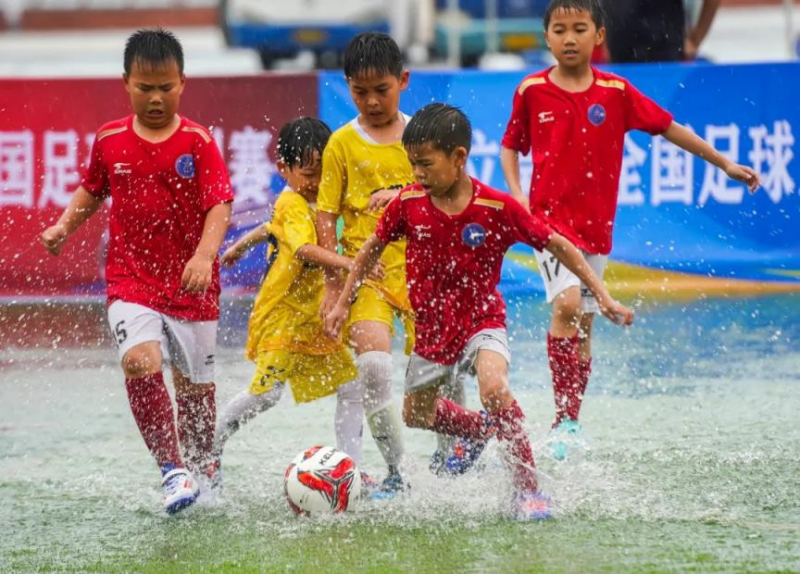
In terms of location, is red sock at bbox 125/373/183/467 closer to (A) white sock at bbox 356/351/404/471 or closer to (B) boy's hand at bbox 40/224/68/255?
(B) boy's hand at bbox 40/224/68/255

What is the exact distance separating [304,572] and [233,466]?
5.51 ft

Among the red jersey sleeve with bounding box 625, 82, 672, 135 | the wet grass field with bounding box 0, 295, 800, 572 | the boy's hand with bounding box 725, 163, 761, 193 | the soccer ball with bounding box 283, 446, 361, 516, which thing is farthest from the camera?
the red jersey sleeve with bounding box 625, 82, 672, 135

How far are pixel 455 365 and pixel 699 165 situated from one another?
553cm

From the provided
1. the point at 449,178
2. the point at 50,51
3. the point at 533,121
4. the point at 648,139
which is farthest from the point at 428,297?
the point at 50,51

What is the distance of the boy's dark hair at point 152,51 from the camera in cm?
557

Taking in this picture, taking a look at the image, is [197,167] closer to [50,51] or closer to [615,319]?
[615,319]

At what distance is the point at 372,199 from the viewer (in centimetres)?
584

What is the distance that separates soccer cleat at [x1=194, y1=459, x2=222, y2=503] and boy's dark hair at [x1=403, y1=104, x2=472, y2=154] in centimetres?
149

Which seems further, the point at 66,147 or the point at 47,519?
the point at 66,147

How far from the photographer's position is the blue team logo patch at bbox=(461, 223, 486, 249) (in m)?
5.45

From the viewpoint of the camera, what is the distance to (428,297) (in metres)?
5.56

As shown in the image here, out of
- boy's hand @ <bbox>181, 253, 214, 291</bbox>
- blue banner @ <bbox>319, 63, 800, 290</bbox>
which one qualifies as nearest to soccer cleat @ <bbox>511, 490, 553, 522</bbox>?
boy's hand @ <bbox>181, 253, 214, 291</bbox>

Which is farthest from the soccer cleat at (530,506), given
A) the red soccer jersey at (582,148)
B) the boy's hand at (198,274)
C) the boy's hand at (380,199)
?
the red soccer jersey at (582,148)

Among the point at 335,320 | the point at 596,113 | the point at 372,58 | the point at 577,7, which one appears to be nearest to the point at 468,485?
the point at 335,320
